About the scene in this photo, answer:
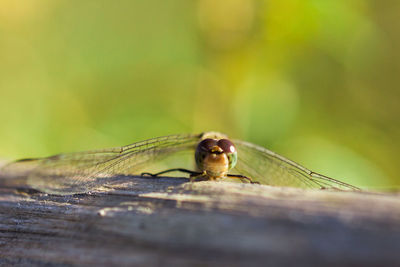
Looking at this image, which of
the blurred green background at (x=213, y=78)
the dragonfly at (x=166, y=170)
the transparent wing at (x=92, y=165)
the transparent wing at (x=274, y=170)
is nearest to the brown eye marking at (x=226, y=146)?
the dragonfly at (x=166, y=170)

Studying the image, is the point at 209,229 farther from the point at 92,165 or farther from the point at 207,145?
the point at 92,165

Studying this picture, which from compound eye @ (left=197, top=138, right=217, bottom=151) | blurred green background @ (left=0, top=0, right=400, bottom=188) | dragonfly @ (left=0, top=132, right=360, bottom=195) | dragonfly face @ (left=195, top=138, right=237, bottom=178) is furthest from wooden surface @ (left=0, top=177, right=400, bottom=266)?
blurred green background @ (left=0, top=0, right=400, bottom=188)

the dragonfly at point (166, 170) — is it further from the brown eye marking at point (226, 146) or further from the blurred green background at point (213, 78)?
the blurred green background at point (213, 78)

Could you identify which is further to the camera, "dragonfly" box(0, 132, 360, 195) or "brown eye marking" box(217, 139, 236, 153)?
"brown eye marking" box(217, 139, 236, 153)

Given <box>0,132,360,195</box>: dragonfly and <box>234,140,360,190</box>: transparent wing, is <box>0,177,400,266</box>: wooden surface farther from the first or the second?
<box>234,140,360,190</box>: transparent wing

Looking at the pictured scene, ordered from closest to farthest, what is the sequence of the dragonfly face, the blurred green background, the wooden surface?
1. the wooden surface
2. the dragonfly face
3. the blurred green background

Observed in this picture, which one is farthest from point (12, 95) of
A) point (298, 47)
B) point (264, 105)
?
point (298, 47)
